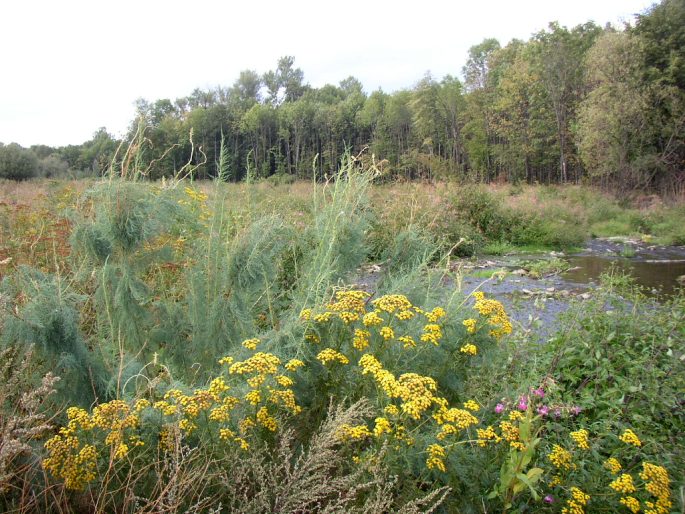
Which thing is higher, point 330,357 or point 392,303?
point 392,303

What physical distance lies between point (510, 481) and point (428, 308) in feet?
3.41

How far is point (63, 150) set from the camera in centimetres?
2803

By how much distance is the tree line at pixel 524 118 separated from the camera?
2297 centimetres

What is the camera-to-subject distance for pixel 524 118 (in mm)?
32812

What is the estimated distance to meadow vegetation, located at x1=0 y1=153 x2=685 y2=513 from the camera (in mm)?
1638

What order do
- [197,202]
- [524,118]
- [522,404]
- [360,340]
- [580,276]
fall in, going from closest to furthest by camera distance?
1. [360,340]
2. [522,404]
3. [197,202]
4. [580,276]
5. [524,118]

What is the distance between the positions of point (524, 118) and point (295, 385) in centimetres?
3508

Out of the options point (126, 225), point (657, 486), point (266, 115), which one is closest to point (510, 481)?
point (657, 486)

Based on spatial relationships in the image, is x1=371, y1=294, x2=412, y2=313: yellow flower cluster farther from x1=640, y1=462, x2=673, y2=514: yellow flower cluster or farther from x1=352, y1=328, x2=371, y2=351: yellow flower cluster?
x1=640, y1=462, x2=673, y2=514: yellow flower cluster

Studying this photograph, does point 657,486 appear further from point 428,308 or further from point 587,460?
point 428,308

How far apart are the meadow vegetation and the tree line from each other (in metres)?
4.29

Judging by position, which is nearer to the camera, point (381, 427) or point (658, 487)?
point (381, 427)

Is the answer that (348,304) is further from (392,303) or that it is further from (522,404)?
(522,404)

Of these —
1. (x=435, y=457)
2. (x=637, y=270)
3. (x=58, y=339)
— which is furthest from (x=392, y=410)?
(x=637, y=270)
